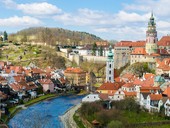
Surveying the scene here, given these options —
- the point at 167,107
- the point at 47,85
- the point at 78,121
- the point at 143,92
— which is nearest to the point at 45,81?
the point at 47,85

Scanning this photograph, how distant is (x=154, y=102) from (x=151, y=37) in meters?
27.5

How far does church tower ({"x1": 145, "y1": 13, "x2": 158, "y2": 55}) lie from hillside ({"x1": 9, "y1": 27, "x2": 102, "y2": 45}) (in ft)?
159

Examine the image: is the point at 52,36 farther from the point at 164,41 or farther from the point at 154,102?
the point at 154,102

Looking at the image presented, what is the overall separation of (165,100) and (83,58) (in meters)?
49.0

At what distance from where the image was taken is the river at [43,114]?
117 feet

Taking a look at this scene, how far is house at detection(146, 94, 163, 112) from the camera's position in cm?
3809

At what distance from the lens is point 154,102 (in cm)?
3872

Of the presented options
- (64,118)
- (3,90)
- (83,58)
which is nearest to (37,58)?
(83,58)

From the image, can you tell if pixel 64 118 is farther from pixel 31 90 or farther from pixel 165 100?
pixel 31 90

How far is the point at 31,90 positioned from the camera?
179 ft

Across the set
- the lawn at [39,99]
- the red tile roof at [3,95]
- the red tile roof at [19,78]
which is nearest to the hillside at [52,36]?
the red tile roof at [19,78]

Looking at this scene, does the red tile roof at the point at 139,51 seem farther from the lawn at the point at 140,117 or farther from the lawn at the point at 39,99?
the lawn at the point at 140,117

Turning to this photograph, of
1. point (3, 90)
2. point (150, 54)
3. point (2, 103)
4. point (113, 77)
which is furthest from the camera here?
point (150, 54)

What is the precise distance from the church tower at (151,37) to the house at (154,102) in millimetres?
25234
